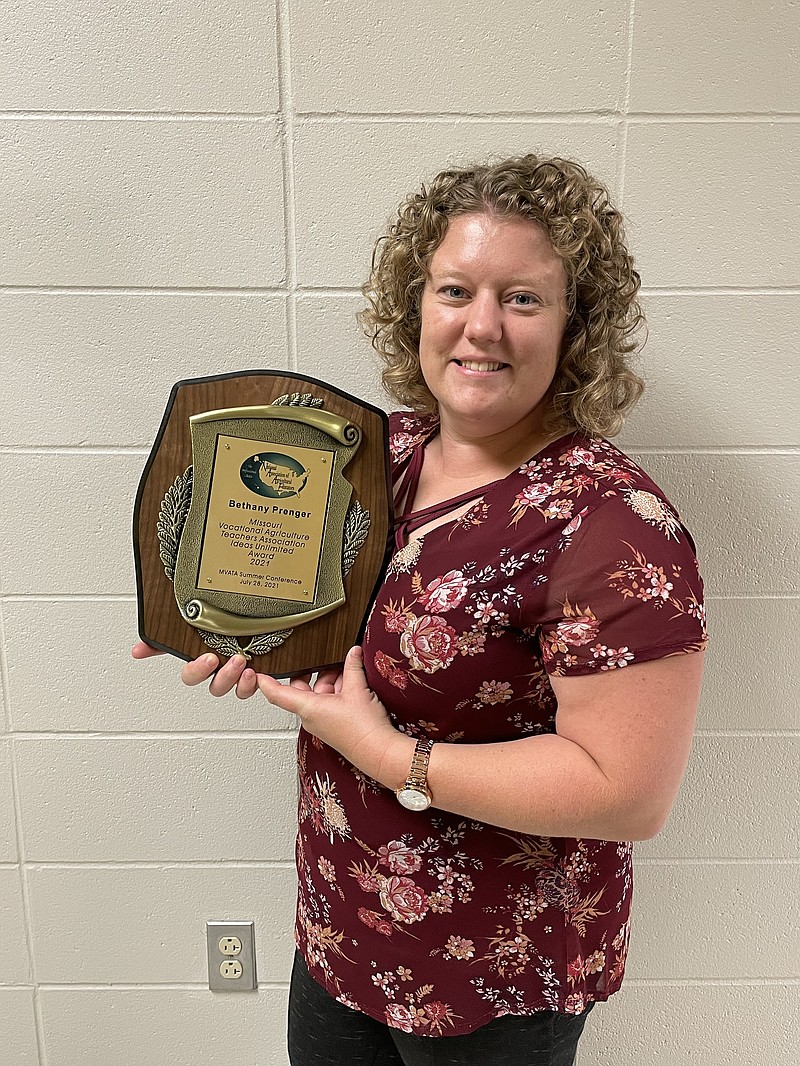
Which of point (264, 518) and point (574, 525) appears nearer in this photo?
point (574, 525)

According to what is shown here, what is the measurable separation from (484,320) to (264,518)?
335 mm

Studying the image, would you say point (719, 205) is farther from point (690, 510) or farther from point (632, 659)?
point (632, 659)

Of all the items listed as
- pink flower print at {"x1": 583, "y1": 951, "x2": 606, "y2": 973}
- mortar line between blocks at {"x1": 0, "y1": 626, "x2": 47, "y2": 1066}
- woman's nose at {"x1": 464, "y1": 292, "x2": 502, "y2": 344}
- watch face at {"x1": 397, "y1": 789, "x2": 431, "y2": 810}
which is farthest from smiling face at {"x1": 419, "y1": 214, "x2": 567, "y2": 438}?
mortar line between blocks at {"x1": 0, "y1": 626, "x2": 47, "y2": 1066}

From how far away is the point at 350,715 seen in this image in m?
1.01

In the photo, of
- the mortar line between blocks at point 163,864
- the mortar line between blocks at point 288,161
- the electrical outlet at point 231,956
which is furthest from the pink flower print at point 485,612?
the electrical outlet at point 231,956

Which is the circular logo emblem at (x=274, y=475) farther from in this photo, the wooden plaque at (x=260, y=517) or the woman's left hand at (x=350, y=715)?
the woman's left hand at (x=350, y=715)

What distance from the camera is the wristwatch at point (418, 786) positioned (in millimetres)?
970

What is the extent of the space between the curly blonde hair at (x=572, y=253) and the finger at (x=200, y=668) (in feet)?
1.59

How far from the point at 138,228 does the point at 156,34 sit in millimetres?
257

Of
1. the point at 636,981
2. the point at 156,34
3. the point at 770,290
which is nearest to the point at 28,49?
the point at 156,34

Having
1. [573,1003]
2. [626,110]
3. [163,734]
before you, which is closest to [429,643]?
[573,1003]

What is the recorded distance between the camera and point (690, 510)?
1394 mm

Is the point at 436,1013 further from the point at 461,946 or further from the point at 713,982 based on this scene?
the point at 713,982

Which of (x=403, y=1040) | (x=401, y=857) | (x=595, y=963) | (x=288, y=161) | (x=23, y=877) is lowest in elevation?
(x=23, y=877)
